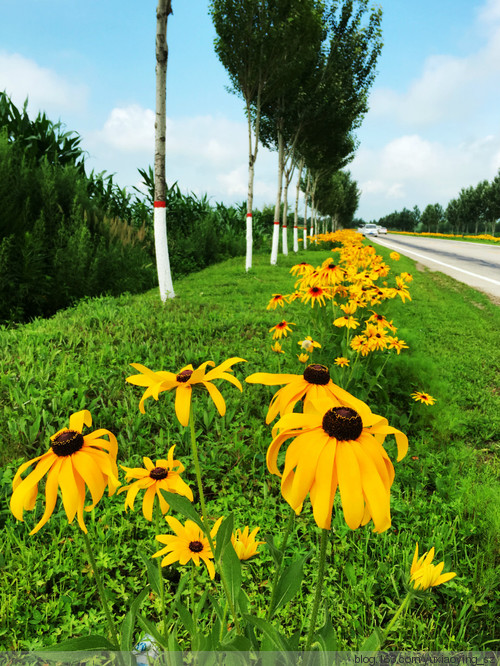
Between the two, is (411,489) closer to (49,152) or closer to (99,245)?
(99,245)

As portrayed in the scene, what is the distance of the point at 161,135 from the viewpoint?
6.47 m

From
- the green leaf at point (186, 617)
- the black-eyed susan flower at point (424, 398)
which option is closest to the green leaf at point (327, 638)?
the green leaf at point (186, 617)

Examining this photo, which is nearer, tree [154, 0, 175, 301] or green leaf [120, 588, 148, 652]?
green leaf [120, 588, 148, 652]

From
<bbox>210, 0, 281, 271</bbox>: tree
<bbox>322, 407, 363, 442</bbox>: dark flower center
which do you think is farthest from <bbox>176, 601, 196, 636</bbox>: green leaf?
<bbox>210, 0, 281, 271</bbox>: tree

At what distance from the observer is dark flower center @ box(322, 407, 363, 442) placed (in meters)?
0.62

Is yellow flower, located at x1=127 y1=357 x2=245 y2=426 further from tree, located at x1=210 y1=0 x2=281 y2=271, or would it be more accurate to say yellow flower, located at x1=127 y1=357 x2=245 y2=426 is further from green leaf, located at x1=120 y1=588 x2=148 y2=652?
tree, located at x1=210 y1=0 x2=281 y2=271

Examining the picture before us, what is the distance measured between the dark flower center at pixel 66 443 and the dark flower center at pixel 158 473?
0.31 m

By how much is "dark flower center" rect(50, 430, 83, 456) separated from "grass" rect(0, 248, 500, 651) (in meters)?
0.41

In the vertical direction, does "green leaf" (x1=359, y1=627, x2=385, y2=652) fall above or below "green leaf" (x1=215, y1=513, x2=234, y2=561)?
below

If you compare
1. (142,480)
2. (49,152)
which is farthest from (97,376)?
(49,152)

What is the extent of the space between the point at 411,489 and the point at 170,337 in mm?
2969

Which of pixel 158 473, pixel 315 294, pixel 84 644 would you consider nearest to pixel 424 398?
pixel 315 294

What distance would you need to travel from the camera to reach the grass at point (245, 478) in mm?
1607

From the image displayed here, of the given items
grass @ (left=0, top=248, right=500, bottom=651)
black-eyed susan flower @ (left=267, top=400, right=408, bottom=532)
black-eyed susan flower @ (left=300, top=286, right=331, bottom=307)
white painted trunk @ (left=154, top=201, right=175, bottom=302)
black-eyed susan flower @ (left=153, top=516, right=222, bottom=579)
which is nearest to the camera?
black-eyed susan flower @ (left=267, top=400, right=408, bottom=532)
